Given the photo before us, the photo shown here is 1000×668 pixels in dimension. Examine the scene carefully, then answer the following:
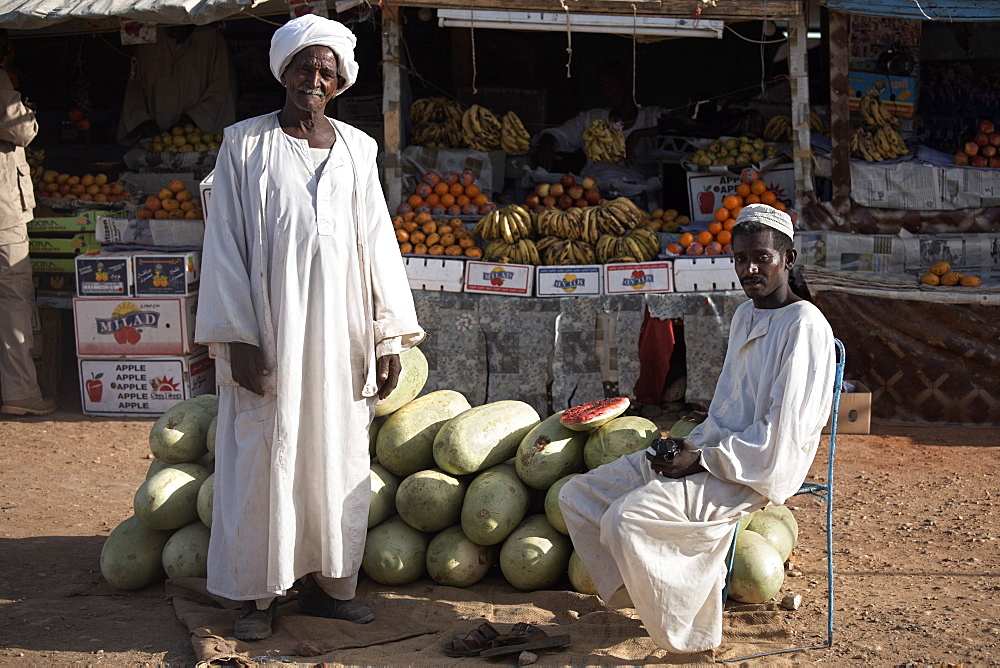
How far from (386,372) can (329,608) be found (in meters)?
0.97

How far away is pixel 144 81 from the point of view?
369 inches

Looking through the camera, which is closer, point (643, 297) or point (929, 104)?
point (643, 297)

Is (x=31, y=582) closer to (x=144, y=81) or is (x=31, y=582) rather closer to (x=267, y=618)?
(x=267, y=618)

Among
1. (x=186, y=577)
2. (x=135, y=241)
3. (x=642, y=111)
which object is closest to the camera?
(x=186, y=577)

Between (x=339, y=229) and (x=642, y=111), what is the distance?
228 inches

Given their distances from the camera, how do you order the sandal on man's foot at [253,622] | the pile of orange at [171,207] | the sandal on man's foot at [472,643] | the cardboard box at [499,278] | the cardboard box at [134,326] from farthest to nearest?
the pile of orange at [171,207] → the cardboard box at [134,326] → the cardboard box at [499,278] → the sandal on man's foot at [253,622] → the sandal on man's foot at [472,643]

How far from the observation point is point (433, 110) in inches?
339

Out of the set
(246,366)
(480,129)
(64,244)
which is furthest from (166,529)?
(480,129)

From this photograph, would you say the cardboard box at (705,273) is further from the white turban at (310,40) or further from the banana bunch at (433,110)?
the white turban at (310,40)

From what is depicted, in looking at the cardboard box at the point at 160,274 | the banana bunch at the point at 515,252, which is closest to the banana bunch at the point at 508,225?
the banana bunch at the point at 515,252

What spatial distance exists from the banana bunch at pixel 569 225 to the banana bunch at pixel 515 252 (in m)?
0.19

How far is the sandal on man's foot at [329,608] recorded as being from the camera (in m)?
3.79

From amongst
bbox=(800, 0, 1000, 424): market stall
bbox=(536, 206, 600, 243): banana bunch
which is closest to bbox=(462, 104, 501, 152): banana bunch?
bbox=(536, 206, 600, 243): banana bunch

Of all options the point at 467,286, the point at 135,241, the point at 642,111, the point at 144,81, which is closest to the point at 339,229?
the point at 467,286
